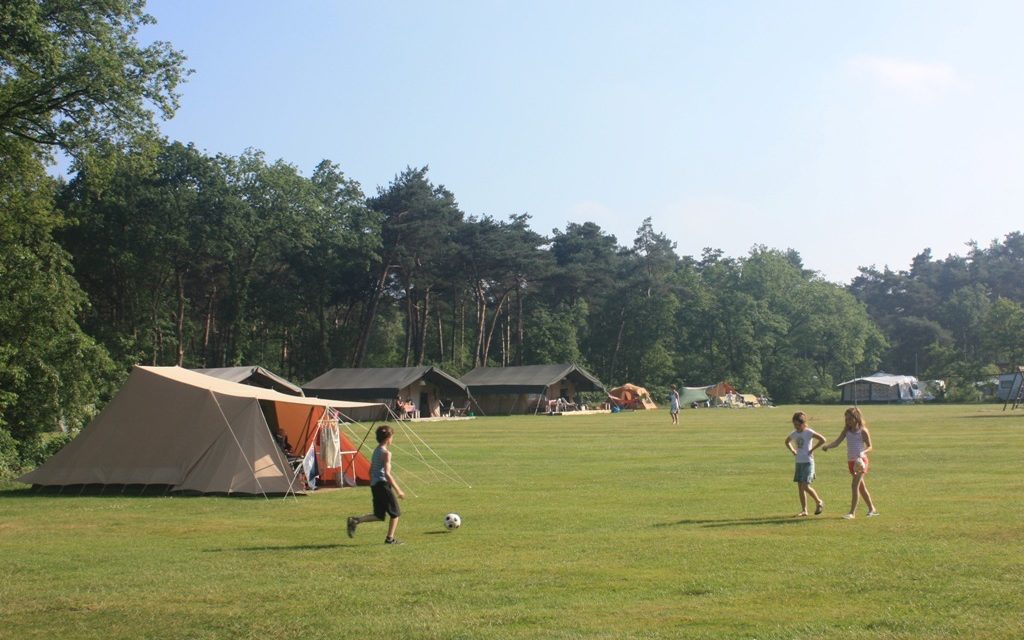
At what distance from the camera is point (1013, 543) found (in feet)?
38.8

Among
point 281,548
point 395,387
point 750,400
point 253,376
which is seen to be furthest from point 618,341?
point 281,548

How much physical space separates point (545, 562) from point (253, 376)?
44.4m

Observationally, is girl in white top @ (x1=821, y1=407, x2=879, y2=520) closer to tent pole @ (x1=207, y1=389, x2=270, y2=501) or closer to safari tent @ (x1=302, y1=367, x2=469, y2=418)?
tent pole @ (x1=207, y1=389, x2=270, y2=501)

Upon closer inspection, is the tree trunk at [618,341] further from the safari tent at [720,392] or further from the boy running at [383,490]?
the boy running at [383,490]

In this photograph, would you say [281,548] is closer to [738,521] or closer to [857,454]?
[738,521]

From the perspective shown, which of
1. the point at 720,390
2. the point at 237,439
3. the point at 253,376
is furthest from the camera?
the point at 720,390

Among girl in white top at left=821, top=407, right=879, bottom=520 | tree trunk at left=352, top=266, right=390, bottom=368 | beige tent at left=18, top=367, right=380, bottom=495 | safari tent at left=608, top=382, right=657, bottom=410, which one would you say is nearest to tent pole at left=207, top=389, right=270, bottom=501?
beige tent at left=18, top=367, right=380, bottom=495

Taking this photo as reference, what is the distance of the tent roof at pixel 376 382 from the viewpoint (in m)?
66.9

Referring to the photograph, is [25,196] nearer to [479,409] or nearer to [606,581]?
[606,581]

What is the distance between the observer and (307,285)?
258ft

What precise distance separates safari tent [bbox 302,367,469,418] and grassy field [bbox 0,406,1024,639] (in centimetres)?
4538

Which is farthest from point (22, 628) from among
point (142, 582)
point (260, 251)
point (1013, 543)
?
point (260, 251)

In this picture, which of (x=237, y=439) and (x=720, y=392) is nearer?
(x=237, y=439)

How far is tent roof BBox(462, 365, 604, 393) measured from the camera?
2886 inches
